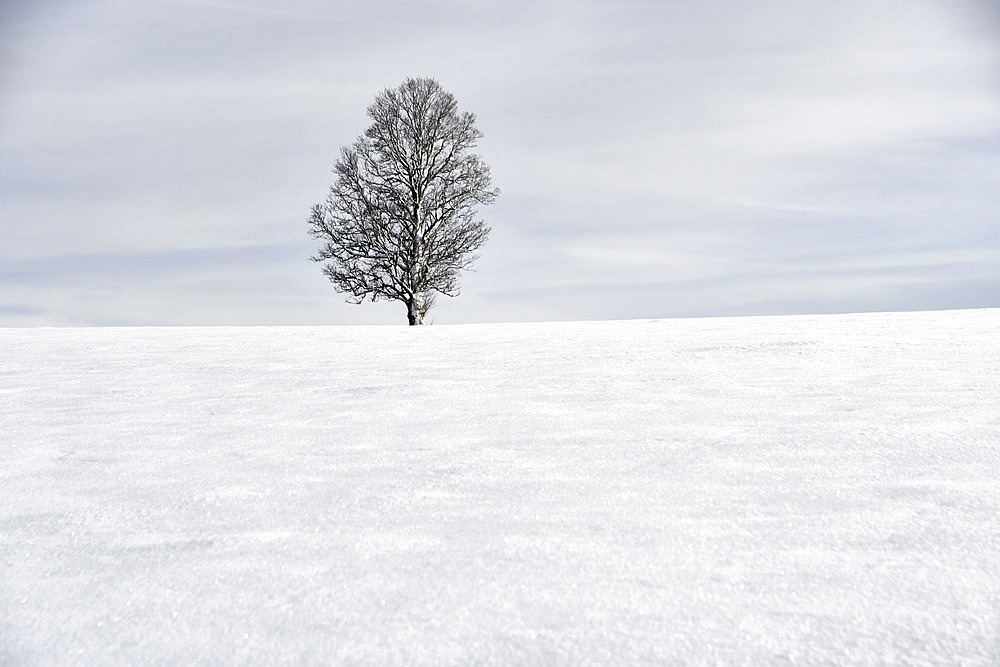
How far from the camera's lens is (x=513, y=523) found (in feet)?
4.80

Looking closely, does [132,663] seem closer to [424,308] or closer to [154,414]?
[154,414]

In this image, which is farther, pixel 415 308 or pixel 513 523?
pixel 415 308

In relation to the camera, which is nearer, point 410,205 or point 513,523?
point 513,523

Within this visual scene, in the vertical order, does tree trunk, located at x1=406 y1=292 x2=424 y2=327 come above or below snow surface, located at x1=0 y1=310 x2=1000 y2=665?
above

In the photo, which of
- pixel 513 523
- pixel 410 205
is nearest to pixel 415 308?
pixel 410 205

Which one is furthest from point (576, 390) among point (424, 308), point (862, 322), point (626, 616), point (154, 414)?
point (424, 308)

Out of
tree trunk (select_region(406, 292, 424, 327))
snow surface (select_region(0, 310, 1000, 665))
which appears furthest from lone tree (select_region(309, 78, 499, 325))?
snow surface (select_region(0, 310, 1000, 665))

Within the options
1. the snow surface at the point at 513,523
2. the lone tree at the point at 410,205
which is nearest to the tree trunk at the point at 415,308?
the lone tree at the point at 410,205

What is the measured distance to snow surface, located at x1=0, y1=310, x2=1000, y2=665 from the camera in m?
1.05

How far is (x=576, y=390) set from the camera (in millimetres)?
2947

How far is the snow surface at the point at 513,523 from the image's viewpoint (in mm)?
1049

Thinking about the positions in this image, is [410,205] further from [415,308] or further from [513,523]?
[513,523]

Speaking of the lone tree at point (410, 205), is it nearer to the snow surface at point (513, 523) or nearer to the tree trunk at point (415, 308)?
the tree trunk at point (415, 308)

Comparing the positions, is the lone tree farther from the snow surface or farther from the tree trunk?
the snow surface
